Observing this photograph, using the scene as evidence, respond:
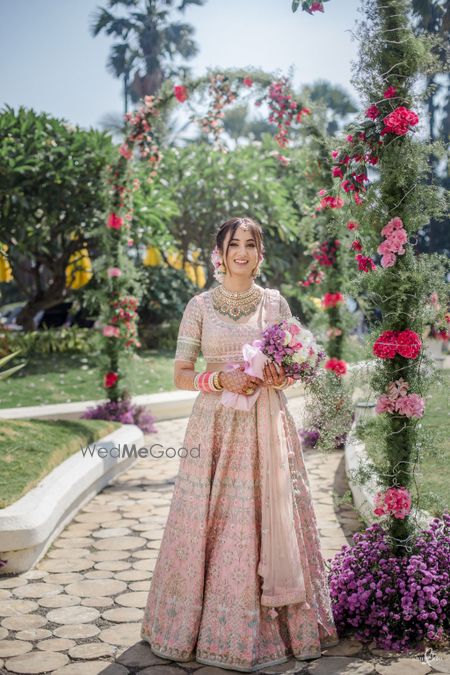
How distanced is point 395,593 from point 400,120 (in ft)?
7.32

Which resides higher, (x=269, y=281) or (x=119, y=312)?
(x=269, y=281)

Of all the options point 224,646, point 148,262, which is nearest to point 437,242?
point 148,262

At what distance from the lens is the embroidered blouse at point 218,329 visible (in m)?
3.62

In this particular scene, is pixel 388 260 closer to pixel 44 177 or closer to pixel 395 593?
pixel 395 593

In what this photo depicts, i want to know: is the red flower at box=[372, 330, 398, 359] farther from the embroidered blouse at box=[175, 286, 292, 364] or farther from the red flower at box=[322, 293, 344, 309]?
the red flower at box=[322, 293, 344, 309]

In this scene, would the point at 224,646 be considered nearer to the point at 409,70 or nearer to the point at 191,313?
the point at 191,313

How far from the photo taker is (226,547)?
3.45 meters

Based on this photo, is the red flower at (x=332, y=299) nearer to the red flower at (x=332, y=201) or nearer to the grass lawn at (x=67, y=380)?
the grass lawn at (x=67, y=380)

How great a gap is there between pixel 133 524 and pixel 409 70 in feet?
12.1

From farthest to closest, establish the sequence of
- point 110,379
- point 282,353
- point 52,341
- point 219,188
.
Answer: point 219,188 → point 52,341 → point 110,379 → point 282,353

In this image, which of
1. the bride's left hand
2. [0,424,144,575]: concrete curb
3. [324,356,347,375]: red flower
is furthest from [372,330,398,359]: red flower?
[324,356,347,375]: red flower

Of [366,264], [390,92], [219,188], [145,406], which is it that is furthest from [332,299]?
[219,188]

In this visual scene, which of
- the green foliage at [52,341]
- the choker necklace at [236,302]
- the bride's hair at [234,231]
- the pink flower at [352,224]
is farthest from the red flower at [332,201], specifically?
the green foliage at [52,341]

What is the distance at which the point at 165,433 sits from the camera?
9188 mm
